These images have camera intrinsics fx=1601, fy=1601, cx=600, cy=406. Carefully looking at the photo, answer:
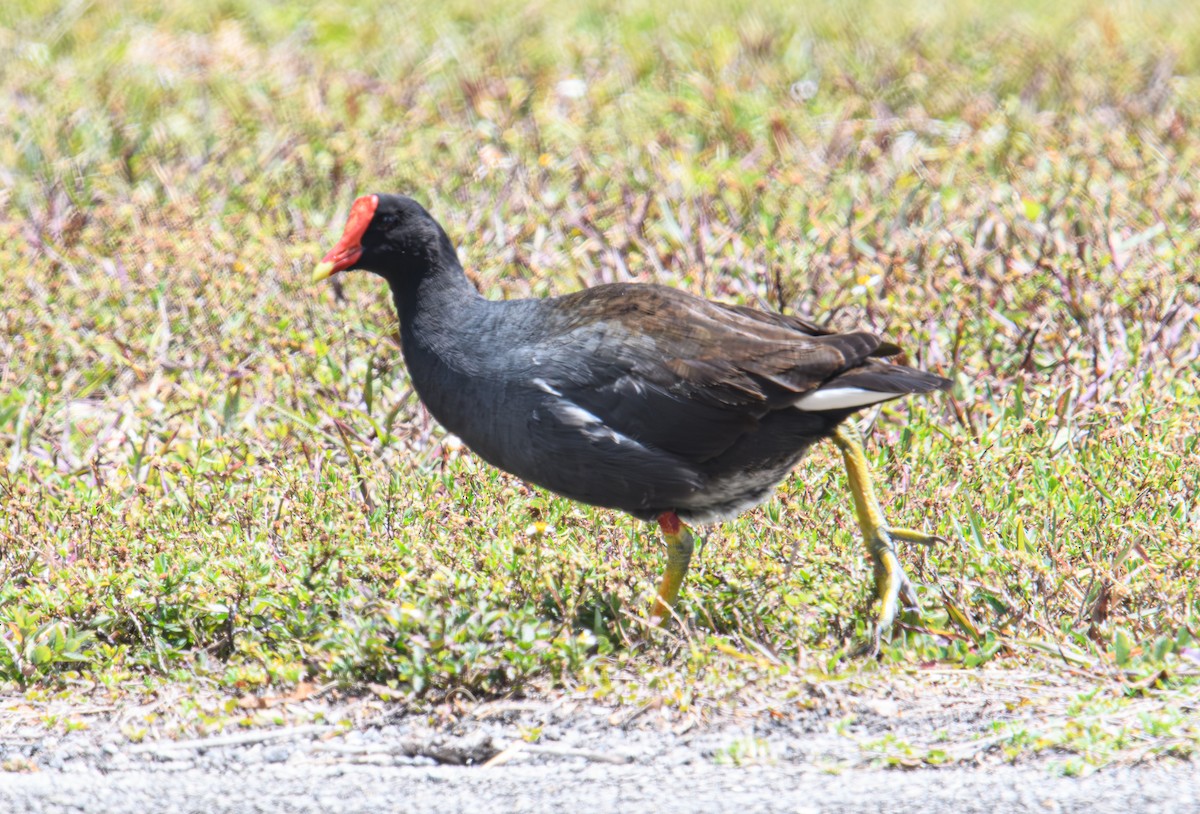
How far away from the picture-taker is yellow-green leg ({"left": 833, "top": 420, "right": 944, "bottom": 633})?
398cm

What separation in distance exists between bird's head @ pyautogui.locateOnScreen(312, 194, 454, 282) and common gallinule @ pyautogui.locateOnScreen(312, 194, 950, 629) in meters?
0.27

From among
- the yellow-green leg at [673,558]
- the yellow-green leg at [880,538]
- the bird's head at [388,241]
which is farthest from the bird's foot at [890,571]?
the bird's head at [388,241]

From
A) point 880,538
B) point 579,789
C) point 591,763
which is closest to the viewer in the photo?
point 579,789

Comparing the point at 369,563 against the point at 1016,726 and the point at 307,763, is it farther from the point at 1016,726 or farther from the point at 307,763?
the point at 1016,726

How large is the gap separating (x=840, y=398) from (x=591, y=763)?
1.13m

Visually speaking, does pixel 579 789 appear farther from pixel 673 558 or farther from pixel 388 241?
pixel 388 241

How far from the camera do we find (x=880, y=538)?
412 centimetres

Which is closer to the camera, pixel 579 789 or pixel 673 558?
pixel 579 789

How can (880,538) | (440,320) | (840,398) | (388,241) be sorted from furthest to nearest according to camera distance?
1. (388,241)
2. (440,320)
3. (880,538)
4. (840,398)

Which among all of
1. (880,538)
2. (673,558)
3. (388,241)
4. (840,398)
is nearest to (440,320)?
(388,241)

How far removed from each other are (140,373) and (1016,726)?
11.5 ft

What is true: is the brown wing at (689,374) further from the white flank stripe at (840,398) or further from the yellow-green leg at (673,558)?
the yellow-green leg at (673,558)

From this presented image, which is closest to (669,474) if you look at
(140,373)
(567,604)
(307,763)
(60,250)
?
(567,604)

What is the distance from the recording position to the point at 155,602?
13.4ft
